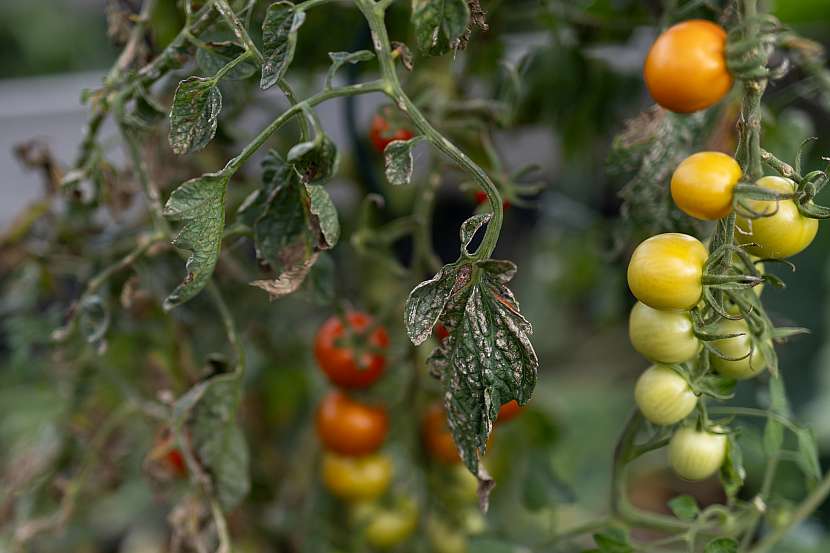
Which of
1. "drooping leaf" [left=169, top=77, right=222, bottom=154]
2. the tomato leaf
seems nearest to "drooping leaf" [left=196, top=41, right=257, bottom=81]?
"drooping leaf" [left=169, top=77, right=222, bottom=154]

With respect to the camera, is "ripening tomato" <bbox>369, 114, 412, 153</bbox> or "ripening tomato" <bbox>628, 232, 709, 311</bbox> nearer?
"ripening tomato" <bbox>628, 232, 709, 311</bbox>

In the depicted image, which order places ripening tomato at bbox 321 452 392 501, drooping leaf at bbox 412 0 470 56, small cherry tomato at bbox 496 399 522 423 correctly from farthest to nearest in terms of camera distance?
ripening tomato at bbox 321 452 392 501 → small cherry tomato at bbox 496 399 522 423 → drooping leaf at bbox 412 0 470 56

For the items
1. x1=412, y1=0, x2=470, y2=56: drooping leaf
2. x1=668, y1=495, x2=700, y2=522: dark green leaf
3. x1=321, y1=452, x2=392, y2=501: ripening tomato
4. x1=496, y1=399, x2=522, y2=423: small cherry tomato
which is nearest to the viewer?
x1=412, y1=0, x2=470, y2=56: drooping leaf

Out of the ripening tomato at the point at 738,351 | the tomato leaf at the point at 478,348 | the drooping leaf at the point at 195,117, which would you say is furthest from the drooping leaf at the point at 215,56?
the ripening tomato at the point at 738,351

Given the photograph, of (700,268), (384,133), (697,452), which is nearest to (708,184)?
(700,268)

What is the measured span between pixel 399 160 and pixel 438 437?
0.36 m

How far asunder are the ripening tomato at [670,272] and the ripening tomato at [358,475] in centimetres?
43

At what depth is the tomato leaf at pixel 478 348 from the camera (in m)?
0.33

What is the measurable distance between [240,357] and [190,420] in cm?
8

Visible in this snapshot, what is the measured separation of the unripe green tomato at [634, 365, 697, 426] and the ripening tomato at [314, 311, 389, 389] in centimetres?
28

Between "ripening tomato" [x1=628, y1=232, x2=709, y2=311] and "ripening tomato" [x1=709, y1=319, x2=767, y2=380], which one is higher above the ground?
"ripening tomato" [x1=628, y1=232, x2=709, y2=311]

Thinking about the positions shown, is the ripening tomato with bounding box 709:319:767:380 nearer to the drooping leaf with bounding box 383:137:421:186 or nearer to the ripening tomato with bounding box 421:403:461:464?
the drooping leaf with bounding box 383:137:421:186

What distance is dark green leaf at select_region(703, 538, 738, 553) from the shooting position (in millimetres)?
387

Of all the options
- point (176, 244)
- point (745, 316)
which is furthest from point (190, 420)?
Result: point (745, 316)
